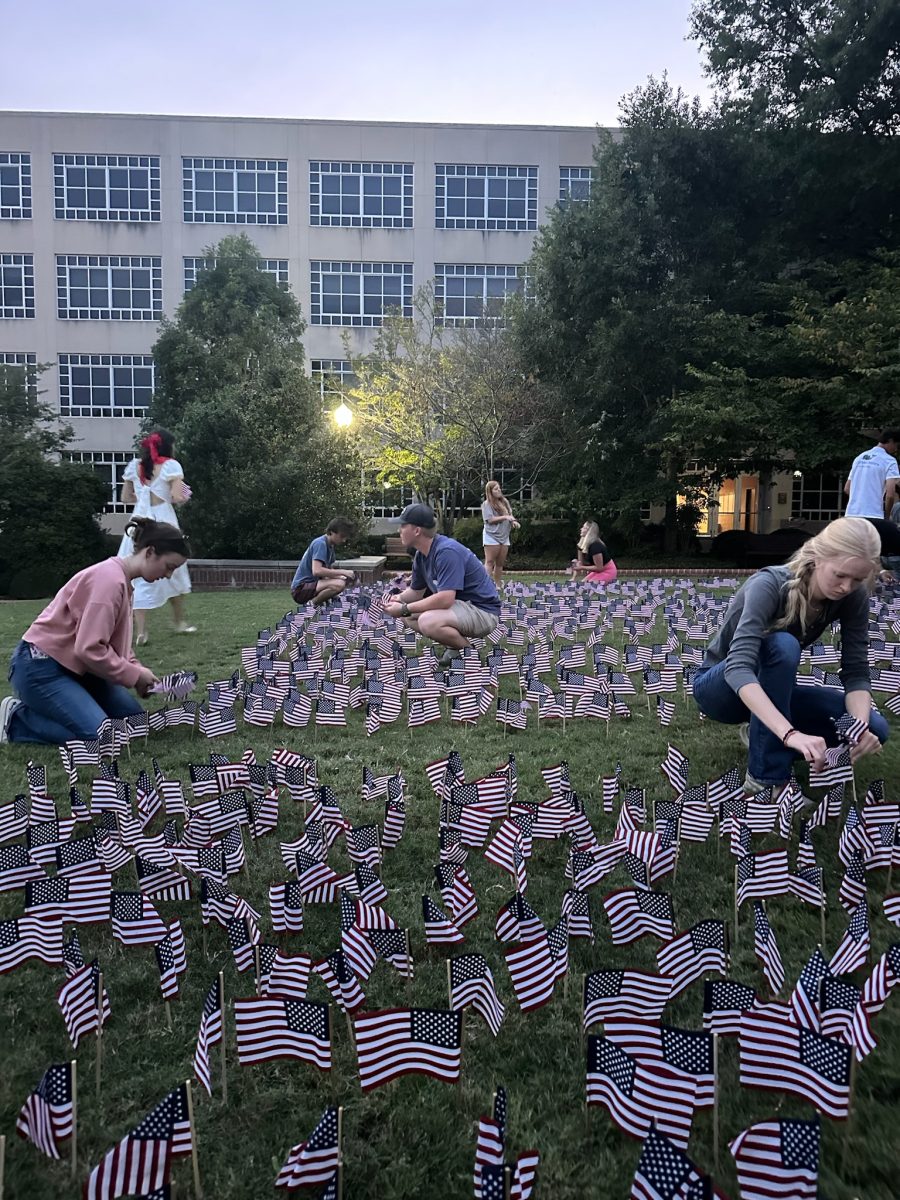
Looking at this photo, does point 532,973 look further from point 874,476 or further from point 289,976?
point 874,476

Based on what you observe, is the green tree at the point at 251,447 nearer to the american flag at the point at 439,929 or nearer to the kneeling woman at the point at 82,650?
the kneeling woman at the point at 82,650

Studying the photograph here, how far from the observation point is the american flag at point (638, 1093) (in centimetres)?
171

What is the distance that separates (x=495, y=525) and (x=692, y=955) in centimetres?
1014

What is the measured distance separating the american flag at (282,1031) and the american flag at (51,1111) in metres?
0.36

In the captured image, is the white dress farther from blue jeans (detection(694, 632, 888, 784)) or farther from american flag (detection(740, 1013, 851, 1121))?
american flag (detection(740, 1013, 851, 1121))

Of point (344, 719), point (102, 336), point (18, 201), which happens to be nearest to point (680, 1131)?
point (344, 719)

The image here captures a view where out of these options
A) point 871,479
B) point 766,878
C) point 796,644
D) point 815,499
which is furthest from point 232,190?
point 766,878

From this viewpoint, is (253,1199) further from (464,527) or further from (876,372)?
(464,527)

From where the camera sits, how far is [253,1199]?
1.73 metres

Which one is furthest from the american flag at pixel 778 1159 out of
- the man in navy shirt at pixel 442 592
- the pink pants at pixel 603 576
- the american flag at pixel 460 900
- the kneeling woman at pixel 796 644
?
the pink pants at pixel 603 576

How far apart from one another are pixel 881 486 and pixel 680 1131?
9.10 m

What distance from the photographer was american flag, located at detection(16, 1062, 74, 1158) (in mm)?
1720

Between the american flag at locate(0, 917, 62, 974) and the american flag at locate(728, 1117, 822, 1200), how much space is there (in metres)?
1.87

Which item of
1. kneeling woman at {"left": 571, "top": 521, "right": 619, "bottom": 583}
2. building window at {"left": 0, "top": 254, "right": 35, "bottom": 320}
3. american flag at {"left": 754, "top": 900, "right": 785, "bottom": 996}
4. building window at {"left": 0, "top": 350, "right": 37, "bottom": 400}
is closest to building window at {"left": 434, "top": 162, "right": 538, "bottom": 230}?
building window at {"left": 0, "top": 254, "right": 35, "bottom": 320}
